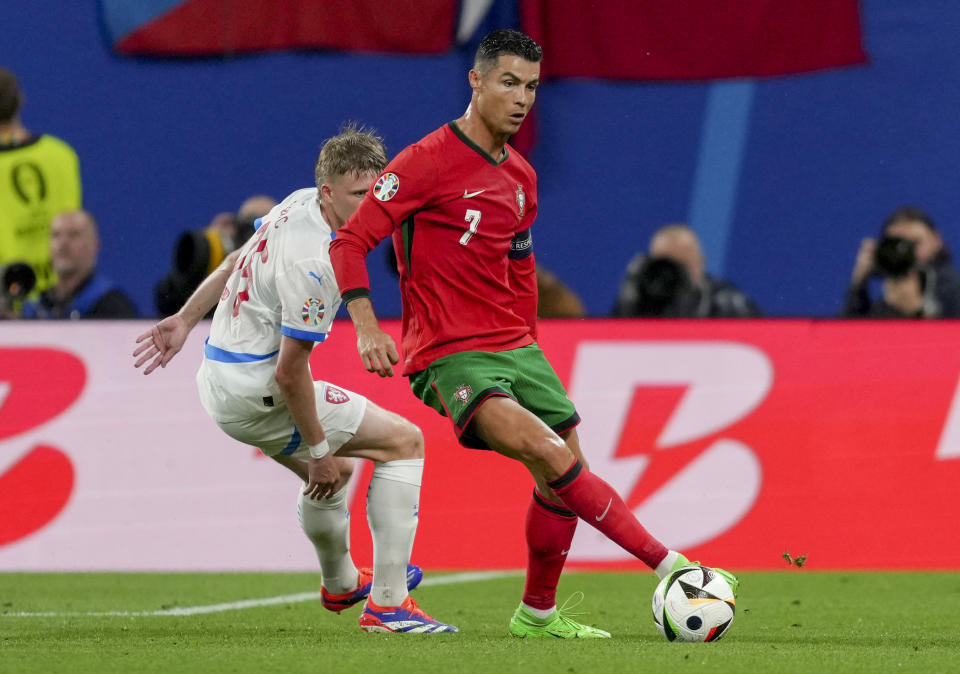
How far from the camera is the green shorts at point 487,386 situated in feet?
15.9

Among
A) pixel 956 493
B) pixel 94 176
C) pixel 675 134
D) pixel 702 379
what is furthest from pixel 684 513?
pixel 94 176

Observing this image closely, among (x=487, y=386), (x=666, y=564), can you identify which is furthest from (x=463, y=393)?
(x=666, y=564)

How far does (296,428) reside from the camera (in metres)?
5.41

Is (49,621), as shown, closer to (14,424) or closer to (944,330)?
(14,424)

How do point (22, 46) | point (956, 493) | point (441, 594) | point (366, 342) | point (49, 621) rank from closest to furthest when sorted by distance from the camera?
point (366, 342)
point (49, 621)
point (441, 594)
point (956, 493)
point (22, 46)

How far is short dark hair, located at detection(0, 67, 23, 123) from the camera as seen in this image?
931cm

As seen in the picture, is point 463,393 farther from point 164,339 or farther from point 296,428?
point 164,339

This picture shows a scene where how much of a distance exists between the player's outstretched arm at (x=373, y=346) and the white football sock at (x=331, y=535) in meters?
1.07

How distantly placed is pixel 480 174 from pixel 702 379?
2919 mm

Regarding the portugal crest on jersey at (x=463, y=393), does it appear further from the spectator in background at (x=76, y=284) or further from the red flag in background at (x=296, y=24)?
the red flag in background at (x=296, y=24)

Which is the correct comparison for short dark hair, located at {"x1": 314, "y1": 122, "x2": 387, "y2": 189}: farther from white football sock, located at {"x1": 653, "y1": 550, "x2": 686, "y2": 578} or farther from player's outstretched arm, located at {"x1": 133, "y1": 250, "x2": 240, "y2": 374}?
white football sock, located at {"x1": 653, "y1": 550, "x2": 686, "y2": 578}

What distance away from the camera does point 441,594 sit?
6762 mm

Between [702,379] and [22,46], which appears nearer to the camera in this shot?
[702,379]

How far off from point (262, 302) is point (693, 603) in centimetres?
173
